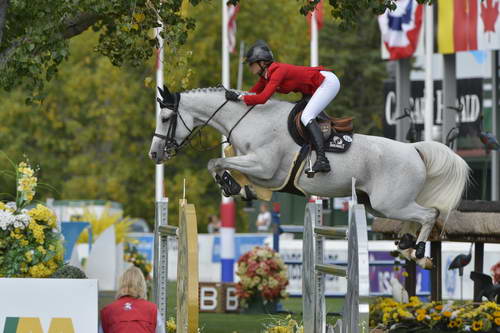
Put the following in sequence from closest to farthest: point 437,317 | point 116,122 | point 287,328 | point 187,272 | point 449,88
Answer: point 187,272 < point 287,328 < point 437,317 < point 449,88 < point 116,122

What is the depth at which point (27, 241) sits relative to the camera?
1043 cm

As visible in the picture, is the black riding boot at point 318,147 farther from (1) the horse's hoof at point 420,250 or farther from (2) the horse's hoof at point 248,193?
(1) the horse's hoof at point 420,250

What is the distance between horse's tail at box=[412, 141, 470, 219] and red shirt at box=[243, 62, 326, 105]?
47.3 inches

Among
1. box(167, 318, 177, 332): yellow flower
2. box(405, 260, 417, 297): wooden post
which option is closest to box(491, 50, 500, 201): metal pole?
box(405, 260, 417, 297): wooden post

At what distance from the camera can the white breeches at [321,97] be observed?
33.4ft

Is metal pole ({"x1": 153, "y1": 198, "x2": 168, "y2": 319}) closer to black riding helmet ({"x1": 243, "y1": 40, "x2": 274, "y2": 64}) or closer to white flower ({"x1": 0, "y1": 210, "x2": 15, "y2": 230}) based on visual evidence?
white flower ({"x1": 0, "y1": 210, "x2": 15, "y2": 230})

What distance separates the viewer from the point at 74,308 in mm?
7727

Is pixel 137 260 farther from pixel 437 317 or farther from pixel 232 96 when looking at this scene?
pixel 232 96

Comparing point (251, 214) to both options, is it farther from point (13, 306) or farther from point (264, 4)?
point (13, 306)

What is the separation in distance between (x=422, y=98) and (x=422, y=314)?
1784 cm

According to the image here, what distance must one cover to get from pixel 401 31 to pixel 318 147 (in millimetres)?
13896

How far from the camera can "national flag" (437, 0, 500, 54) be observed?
2162 centimetres

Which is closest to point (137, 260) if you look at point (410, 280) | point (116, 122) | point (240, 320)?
point (240, 320)

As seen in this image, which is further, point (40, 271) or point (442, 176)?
point (442, 176)
